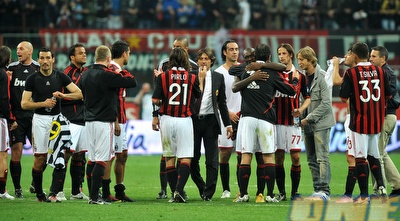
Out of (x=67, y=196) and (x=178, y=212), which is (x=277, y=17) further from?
(x=178, y=212)

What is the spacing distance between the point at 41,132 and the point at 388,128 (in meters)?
5.54

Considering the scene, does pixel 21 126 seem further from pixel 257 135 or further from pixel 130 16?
pixel 130 16

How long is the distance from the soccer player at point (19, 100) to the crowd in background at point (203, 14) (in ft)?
46.2

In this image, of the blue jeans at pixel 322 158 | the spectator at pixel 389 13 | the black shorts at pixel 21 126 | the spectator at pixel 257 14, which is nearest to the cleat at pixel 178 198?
the blue jeans at pixel 322 158

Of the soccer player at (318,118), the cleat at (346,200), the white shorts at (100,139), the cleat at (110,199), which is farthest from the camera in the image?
the soccer player at (318,118)

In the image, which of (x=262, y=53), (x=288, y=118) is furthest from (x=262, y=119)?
(x=262, y=53)

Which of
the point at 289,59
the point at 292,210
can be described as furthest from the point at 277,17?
the point at 292,210

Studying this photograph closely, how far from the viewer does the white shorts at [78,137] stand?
13977 millimetres

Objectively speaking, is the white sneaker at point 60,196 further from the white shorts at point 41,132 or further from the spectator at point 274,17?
the spectator at point 274,17

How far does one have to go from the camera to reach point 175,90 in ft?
43.0

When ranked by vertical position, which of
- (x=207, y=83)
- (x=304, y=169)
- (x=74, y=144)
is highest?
(x=207, y=83)

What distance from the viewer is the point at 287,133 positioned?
13.9 metres

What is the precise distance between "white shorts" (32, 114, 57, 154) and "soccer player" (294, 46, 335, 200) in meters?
3.83

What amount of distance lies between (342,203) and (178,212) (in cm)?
253
